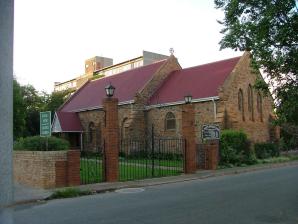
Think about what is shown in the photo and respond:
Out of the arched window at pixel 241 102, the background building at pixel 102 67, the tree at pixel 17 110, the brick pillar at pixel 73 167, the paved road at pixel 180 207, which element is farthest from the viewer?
the background building at pixel 102 67

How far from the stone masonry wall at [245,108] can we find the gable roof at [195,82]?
2.07 feet

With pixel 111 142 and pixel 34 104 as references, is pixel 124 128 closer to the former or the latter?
pixel 111 142

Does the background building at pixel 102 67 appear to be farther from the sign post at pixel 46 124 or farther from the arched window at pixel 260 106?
the sign post at pixel 46 124

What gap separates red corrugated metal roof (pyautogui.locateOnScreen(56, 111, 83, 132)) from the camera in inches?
1585

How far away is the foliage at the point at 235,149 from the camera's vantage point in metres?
25.8

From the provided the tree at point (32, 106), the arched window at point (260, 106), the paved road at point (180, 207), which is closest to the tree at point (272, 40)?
the paved road at point (180, 207)

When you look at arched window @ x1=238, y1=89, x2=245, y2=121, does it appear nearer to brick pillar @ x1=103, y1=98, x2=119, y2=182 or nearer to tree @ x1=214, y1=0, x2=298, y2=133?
brick pillar @ x1=103, y1=98, x2=119, y2=182

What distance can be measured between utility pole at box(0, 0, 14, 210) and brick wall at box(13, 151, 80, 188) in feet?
44.8

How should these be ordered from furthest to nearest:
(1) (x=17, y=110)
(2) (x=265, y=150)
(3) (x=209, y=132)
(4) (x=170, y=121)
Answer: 1. (1) (x=17, y=110)
2. (4) (x=170, y=121)
3. (2) (x=265, y=150)
4. (3) (x=209, y=132)

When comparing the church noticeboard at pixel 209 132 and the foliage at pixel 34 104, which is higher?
the foliage at pixel 34 104

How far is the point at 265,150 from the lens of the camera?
31906 mm

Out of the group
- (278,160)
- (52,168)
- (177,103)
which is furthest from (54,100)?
(52,168)

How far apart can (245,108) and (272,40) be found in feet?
73.3

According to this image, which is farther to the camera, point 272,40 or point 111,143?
point 111,143
